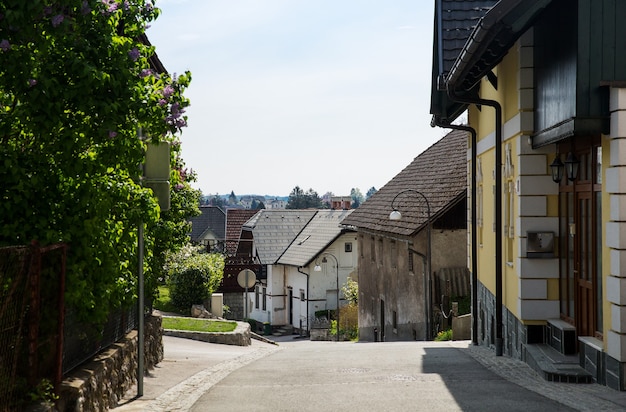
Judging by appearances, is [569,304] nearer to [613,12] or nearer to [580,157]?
[580,157]

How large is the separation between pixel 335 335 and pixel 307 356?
1106 inches

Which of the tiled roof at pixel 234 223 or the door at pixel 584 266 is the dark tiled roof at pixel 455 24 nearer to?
the door at pixel 584 266

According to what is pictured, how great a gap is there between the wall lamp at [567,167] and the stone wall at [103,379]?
607 cm

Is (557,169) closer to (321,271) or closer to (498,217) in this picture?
(498,217)

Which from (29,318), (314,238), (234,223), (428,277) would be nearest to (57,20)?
(29,318)

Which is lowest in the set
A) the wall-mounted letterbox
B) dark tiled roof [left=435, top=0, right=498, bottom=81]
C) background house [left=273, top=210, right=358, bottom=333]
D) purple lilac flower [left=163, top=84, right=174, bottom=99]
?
background house [left=273, top=210, right=358, bottom=333]

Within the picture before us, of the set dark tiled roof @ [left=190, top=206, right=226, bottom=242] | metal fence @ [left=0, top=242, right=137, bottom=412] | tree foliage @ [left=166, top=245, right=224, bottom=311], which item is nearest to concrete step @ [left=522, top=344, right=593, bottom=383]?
metal fence @ [left=0, top=242, right=137, bottom=412]

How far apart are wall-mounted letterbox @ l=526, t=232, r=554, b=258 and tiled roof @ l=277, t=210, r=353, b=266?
40398mm

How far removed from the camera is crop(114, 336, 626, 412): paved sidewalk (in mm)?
9461

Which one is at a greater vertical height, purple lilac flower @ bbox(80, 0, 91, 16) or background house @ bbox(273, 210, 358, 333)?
purple lilac flower @ bbox(80, 0, 91, 16)

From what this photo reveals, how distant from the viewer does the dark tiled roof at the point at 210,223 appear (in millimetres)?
91000

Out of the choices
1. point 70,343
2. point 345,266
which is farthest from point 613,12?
point 345,266

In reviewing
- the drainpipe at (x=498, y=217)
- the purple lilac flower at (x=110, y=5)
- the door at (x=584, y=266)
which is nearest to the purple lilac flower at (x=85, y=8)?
the purple lilac flower at (x=110, y=5)

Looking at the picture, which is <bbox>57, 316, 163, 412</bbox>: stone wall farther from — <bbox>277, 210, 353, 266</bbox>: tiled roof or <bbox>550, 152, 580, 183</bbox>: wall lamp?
<bbox>277, 210, 353, 266</bbox>: tiled roof
